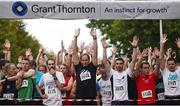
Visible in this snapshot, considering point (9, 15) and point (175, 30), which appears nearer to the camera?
point (9, 15)

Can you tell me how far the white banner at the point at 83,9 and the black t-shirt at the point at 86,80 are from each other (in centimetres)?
133

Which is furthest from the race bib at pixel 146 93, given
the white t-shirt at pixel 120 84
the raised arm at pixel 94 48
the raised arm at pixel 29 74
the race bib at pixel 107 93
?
the raised arm at pixel 29 74

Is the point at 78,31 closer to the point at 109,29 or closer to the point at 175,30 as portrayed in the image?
the point at 175,30

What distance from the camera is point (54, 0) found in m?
13.6

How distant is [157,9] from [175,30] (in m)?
19.4

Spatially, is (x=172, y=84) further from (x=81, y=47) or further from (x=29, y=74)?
(x=29, y=74)

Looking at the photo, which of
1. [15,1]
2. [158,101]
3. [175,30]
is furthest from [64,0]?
[175,30]

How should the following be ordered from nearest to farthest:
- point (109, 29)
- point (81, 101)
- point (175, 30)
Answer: point (81, 101)
point (175, 30)
point (109, 29)

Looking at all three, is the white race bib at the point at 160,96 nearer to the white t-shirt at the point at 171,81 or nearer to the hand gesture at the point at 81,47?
the white t-shirt at the point at 171,81

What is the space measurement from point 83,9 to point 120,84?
1926mm

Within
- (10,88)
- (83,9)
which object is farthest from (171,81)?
(10,88)

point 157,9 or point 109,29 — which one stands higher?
point 109,29

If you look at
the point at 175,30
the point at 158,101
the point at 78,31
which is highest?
the point at 175,30

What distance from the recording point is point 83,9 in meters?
13.5
